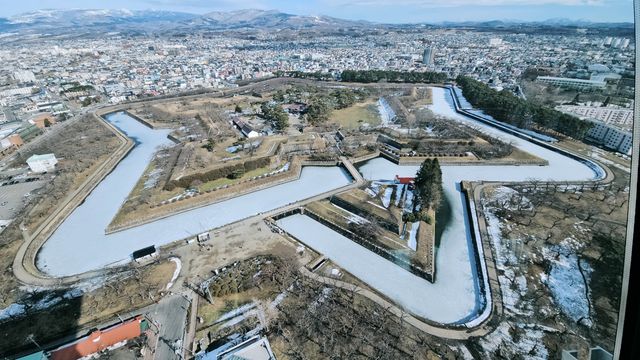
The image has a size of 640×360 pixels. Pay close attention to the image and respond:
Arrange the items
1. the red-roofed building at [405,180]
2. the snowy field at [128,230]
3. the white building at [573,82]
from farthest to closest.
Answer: the white building at [573,82] → the red-roofed building at [405,180] → the snowy field at [128,230]

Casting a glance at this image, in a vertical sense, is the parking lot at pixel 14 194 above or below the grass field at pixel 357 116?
below

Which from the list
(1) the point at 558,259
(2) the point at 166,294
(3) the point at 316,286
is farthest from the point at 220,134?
(1) the point at 558,259

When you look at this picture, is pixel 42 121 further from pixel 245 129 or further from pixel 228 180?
pixel 228 180

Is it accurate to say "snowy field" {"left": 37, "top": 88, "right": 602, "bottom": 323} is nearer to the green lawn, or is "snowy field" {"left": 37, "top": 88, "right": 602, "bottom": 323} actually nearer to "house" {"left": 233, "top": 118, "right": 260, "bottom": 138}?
the green lawn

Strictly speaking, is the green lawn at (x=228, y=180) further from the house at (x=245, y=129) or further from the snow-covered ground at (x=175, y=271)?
the snow-covered ground at (x=175, y=271)

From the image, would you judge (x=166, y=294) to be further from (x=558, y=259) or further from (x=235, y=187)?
(x=558, y=259)

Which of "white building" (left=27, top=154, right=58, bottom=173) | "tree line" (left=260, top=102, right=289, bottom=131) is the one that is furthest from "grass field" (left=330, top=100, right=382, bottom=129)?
"white building" (left=27, top=154, right=58, bottom=173)

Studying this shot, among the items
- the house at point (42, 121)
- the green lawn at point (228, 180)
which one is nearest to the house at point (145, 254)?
the green lawn at point (228, 180)
